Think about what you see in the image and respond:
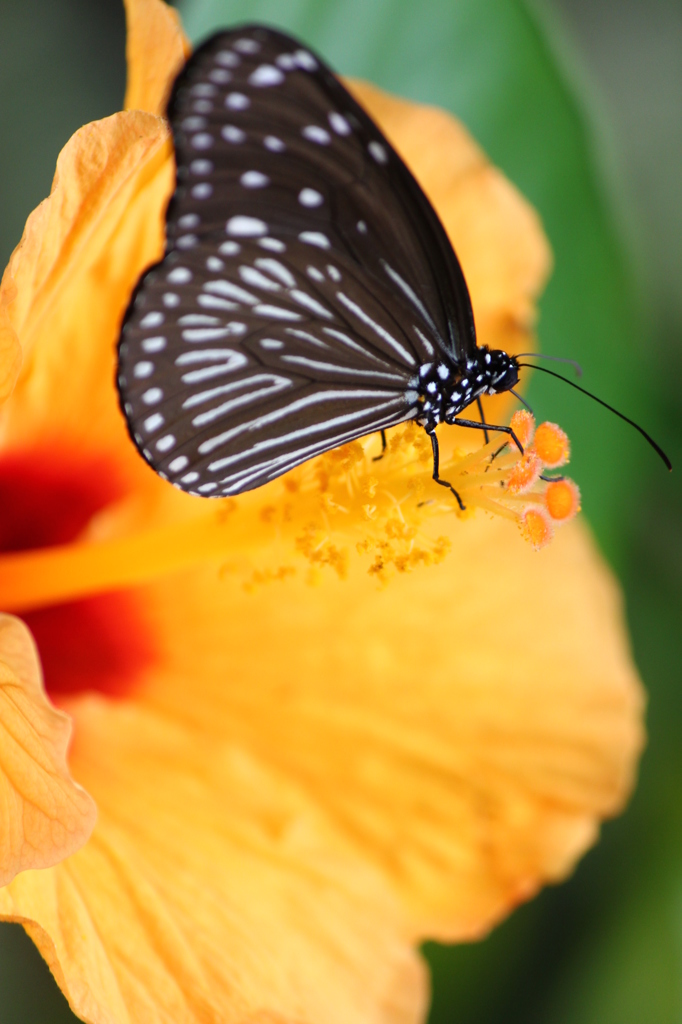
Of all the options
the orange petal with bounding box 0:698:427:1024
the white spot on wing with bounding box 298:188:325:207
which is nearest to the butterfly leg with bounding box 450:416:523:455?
the white spot on wing with bounding box 298:188:325:207

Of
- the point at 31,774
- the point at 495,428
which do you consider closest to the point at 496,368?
the point at 495,428

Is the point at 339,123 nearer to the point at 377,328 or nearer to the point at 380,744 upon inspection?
the point at 377,328

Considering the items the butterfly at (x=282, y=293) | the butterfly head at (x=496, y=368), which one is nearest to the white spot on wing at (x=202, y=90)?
the butterfly at (x=282, y=293)

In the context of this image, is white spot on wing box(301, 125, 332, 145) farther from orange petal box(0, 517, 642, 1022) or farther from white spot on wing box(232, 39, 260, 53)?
orange petal box(0, 517, 642, 1022)

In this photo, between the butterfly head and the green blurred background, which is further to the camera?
the green blurred background

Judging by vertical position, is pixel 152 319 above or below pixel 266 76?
below

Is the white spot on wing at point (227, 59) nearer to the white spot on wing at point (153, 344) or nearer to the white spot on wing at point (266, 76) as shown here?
the white spot on wing at point (266, 76)

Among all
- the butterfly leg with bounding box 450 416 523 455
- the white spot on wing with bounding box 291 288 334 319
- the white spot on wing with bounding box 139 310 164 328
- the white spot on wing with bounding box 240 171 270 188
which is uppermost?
the white spot on wing with bounding box 240 171 270 188
